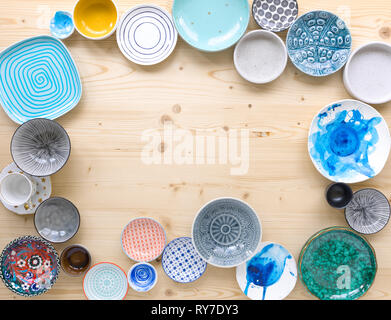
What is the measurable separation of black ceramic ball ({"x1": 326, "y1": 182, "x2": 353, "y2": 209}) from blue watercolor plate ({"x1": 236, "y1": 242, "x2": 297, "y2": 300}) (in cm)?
27

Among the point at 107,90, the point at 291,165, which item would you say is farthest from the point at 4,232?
the point at 291,165

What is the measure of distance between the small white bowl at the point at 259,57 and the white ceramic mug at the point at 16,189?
3.13 ft

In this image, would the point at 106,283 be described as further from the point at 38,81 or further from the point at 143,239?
the point at 38,81

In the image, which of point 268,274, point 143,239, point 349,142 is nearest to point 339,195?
point 349,142

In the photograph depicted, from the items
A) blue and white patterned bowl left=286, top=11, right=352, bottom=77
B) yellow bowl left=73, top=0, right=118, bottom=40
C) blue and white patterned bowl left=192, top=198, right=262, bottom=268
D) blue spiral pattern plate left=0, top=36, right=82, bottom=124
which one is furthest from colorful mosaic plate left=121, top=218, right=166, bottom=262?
blue and white patterned bowl left=286, top=11, right=352, bottom=77

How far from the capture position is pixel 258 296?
1.28 m

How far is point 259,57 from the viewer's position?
125 cm

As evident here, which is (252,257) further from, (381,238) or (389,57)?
(389,57)

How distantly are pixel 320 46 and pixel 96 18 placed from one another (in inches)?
35.4

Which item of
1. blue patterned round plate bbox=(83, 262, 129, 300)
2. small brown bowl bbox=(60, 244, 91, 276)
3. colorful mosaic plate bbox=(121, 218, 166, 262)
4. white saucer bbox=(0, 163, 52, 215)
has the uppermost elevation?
white saucer bbox=(0, 163, 52, 215)

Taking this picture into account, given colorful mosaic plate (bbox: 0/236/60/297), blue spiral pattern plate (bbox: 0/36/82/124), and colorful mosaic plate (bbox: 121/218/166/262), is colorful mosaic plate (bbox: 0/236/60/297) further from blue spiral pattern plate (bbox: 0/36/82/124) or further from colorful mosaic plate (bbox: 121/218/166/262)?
blue spiral pattern plate (bbox: 0/36/82/124)

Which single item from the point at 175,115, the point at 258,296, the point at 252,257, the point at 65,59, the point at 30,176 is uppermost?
the point at 65,59

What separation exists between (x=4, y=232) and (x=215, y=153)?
93 centimetres

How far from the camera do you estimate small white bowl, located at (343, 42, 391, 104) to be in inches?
49.5
